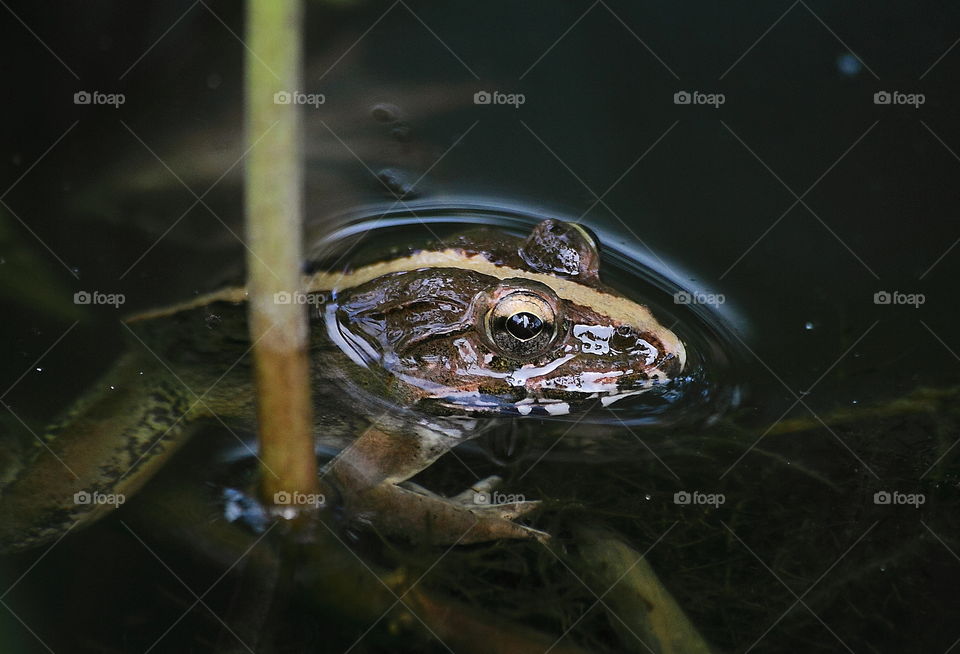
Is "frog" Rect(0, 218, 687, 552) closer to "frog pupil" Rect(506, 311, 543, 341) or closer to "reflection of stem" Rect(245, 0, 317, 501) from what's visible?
"frog pupil" Rect(506, 311, 543, 341)

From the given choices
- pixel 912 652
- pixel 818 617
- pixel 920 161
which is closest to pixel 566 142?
pixel 920 161

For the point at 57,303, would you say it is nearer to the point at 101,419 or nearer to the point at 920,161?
the point at 101,419

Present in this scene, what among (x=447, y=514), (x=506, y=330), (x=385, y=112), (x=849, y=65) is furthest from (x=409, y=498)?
(x=849, y=65)

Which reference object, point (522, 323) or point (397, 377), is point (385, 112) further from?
point (522, 323)

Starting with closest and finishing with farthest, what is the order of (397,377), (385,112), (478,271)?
1. (478,271)
2. (397,377)
3. (385,112)

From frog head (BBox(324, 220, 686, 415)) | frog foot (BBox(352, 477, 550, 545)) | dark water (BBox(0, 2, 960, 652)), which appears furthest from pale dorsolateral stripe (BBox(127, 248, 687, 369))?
frog foot (BBox(352, 477, 550, 545))

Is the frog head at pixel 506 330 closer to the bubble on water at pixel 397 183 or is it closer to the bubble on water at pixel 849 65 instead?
the bubble on water at pixel 397 183

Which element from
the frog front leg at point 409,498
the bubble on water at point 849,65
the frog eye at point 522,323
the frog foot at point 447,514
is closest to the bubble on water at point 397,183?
the frog eye at point 522,323
